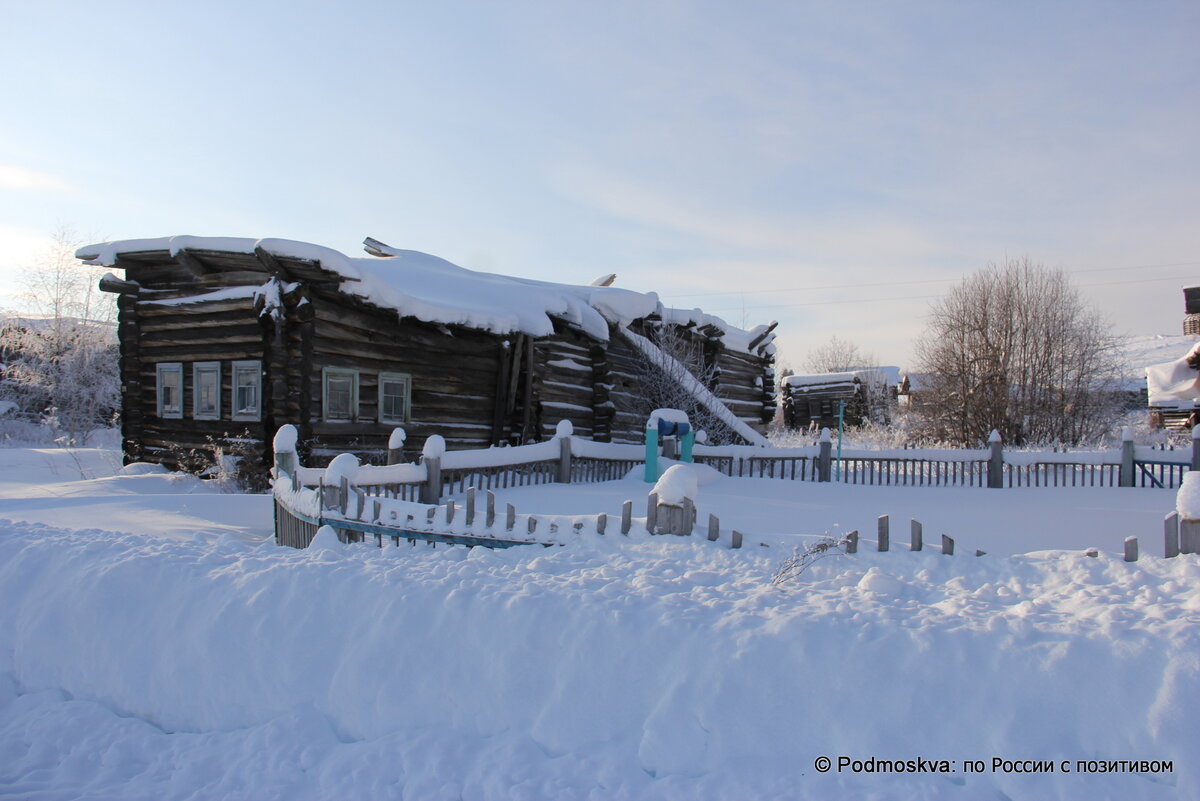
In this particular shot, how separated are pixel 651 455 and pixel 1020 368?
50.4 feet

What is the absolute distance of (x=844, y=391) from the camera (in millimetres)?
46281

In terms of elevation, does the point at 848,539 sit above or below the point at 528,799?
above

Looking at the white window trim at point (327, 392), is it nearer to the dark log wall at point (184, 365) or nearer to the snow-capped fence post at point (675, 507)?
the dark log wall at point (184, 365)

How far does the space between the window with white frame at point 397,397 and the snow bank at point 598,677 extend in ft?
31.6

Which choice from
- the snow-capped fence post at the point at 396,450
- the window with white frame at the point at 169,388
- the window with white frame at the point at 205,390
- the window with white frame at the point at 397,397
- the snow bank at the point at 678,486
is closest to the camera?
the snow bank at the point at 678,486

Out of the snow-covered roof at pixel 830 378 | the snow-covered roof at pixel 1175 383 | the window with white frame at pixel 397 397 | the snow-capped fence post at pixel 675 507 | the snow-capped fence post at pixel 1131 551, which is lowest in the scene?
the snow-capped fence post at pixel 1131 551

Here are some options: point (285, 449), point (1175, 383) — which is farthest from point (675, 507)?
point (1175, 383)

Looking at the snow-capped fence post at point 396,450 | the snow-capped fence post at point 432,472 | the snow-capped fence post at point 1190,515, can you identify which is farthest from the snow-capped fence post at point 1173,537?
the snow-capped fence post at point 396,450

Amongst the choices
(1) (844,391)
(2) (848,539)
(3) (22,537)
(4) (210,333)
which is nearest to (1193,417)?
(1) (844,391)

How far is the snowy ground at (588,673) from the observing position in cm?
345

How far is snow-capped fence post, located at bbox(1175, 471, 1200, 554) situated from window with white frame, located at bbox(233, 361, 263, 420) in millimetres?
13665

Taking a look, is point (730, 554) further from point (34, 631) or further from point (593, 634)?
point (34, 631)

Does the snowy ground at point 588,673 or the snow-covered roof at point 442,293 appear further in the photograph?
the snow-covered roof at point 442,293

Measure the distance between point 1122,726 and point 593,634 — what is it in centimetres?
248
